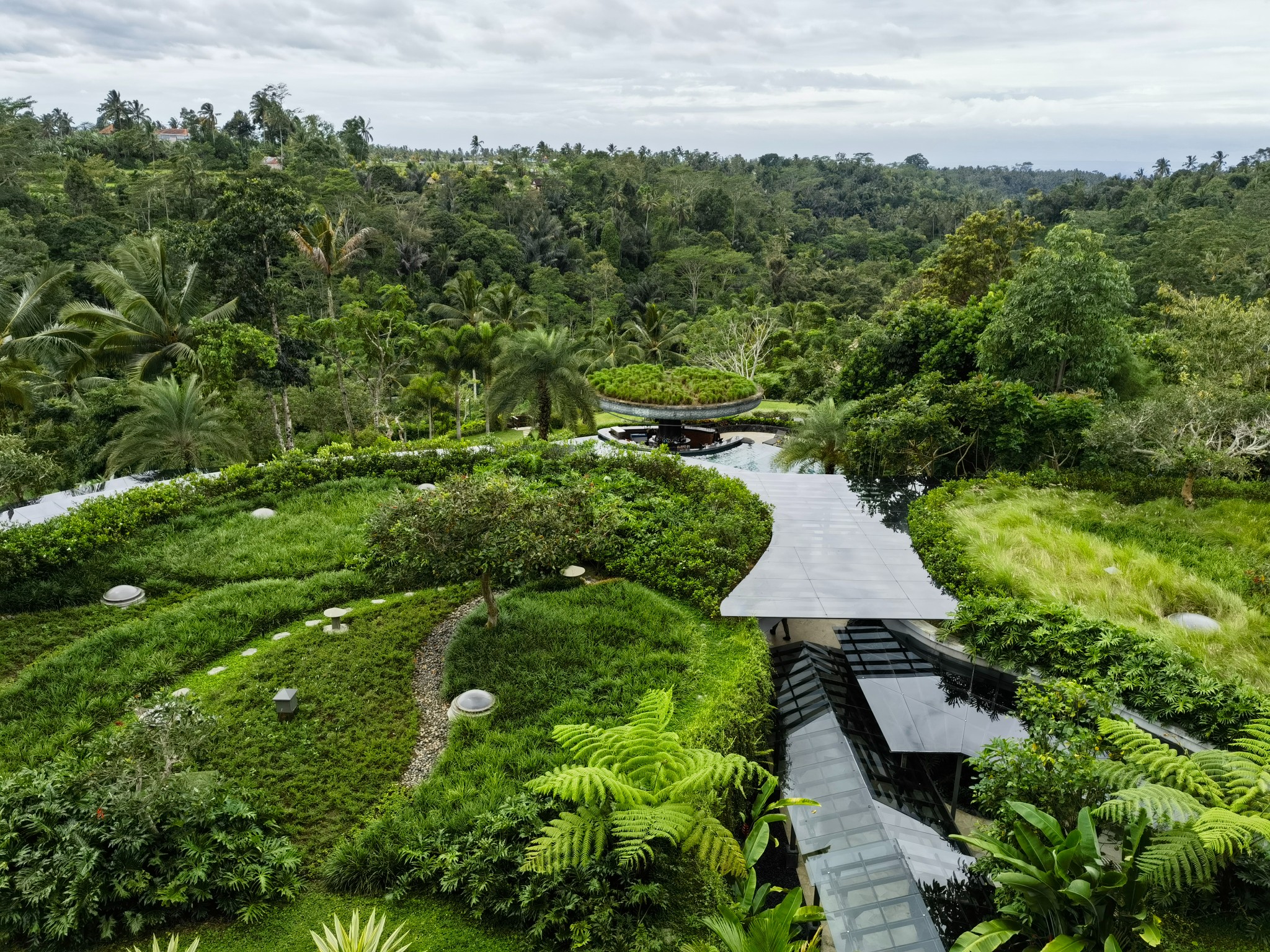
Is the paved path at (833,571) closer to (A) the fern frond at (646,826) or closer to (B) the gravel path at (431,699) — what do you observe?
(B) the gravel path at (431,699)

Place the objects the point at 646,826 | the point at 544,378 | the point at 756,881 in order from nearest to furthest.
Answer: the point at 646,826, the point at 756,881, the point at 544,378

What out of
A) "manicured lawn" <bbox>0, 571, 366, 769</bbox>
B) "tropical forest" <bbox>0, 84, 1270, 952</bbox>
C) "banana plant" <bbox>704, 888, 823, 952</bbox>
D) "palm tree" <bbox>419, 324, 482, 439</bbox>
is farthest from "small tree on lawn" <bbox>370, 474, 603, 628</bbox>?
"palm tree" <bbox>419, 324, 482, 439</bbox>

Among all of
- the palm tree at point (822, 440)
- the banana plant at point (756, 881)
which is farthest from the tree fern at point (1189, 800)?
the palm tree at point (822, 440)

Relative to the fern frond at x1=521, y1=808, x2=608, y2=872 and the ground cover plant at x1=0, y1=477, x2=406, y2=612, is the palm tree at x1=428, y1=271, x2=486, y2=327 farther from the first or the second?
the fern frond at x1=521, y1=808, x2=608, y2=872

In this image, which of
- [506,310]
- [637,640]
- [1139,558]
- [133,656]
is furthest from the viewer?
[506,310]

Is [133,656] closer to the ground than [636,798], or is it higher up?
closer to the ground

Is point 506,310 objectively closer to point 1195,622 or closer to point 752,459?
point 752,459

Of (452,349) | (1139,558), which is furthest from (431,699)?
(452,349)

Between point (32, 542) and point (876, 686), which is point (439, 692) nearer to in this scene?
point (876, 686)
